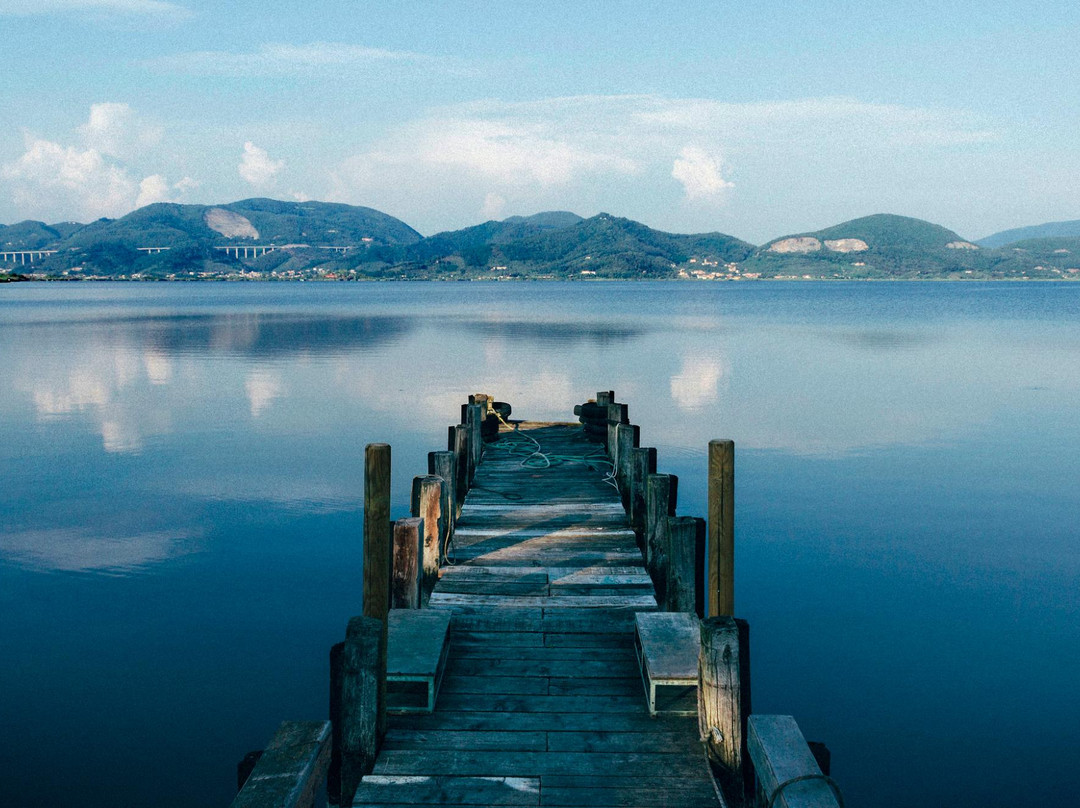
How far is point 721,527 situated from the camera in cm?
776

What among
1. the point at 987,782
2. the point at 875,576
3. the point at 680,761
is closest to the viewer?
the point at 680,761

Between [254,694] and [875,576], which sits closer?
[254,694]

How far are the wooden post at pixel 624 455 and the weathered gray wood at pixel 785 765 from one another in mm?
7665

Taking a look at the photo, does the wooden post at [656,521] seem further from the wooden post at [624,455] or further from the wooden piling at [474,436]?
the wooden piling at [474,436]

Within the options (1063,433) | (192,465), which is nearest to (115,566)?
(192,465)

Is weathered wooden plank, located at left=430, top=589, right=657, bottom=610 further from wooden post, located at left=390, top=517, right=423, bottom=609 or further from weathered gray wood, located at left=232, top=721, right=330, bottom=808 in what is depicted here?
weathered gray wood, located at left=232, top=721, right=330, bottom=808

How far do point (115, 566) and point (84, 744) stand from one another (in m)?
6.50

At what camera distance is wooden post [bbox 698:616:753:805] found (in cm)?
Answer: 642

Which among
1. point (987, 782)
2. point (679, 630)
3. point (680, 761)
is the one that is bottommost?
point (987, 782)

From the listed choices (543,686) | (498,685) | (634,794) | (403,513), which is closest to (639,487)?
(543,686)

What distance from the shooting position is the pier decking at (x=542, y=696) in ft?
20.5

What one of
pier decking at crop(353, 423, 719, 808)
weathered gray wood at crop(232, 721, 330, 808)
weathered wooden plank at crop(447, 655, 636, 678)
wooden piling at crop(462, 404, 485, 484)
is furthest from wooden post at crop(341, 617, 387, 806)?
wooden piling at crop(462, 404, 485, 484)

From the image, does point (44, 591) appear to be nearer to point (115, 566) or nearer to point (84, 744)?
point (115, 566)

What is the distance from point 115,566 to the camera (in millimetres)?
15852
